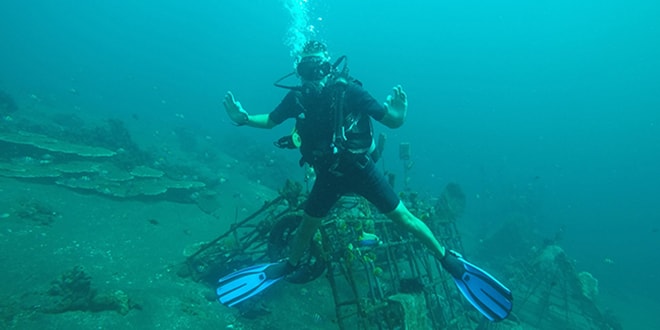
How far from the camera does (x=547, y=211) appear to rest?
50406 millimetres

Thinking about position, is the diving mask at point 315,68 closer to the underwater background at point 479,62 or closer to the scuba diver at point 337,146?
the scuba diver at point 337,146

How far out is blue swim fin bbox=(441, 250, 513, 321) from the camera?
4500 mm

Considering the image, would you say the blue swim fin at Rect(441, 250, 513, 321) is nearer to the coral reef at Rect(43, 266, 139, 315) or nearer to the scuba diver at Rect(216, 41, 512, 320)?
the scuba diver at Rect(216, 41, 512, 320)

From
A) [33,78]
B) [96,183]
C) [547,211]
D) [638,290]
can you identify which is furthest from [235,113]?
[33,78]

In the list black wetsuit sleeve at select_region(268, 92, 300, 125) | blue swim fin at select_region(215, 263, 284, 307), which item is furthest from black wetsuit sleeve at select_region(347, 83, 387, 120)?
blue swim fin at select_region(215, 263, 284, 307)

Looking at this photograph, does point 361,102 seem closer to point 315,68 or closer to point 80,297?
point 315,68

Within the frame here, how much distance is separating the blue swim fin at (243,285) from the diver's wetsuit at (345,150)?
162cm

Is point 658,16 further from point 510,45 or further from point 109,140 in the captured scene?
point 109,140

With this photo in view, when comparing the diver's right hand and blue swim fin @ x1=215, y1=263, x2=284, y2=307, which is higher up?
the diver's right hand

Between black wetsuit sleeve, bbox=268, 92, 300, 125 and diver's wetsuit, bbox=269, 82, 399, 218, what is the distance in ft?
0.36

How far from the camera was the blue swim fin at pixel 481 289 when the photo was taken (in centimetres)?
450

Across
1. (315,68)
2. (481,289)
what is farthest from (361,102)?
(481,289)

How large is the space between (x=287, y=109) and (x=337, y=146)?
1.23m

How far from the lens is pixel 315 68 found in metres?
4.20
